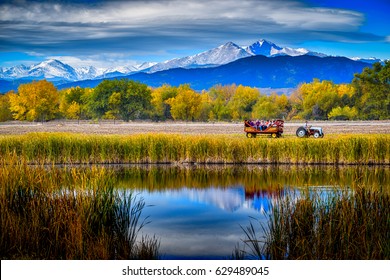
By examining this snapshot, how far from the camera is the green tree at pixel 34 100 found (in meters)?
56.2

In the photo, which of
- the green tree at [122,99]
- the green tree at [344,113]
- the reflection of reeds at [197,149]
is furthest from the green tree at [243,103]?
the reflection of reeds at [197,149]

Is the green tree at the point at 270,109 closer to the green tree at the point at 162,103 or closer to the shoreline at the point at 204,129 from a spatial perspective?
the green tree at the point at 162,103

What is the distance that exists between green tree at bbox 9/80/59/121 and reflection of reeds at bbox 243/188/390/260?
165 ft

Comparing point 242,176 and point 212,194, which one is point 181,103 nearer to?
point 242,176

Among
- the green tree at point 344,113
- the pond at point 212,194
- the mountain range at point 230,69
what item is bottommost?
the pond at point 212,194

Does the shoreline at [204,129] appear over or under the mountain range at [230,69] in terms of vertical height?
under

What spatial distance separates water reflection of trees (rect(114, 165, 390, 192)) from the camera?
16766 millimetres

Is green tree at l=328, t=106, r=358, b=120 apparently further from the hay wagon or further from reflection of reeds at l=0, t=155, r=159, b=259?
reflection of reeds at l=0, t=155, r=159, b=259

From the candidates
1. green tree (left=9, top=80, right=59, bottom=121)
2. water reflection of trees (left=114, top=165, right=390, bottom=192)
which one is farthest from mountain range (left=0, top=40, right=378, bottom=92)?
water reflection of trees (left=114, top=165, right=390, bottom=192)

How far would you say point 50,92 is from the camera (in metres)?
58.5

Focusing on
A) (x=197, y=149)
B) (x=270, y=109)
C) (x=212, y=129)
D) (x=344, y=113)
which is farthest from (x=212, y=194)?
(x=270, y=109)

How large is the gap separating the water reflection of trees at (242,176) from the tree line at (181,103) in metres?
26.6

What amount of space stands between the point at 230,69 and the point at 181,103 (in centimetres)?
6501

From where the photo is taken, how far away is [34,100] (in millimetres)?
56469
